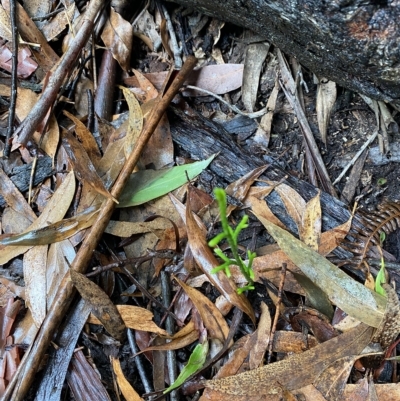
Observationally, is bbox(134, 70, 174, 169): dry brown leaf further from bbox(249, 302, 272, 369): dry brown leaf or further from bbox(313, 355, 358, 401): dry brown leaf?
bbox(313, 355, 358, 401): dry brown leaf

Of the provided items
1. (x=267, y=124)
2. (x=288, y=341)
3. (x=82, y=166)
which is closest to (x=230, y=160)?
(x=267, y=124)

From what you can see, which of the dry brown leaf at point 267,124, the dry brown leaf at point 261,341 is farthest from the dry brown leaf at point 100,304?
the dry brown leaf at point 267,124

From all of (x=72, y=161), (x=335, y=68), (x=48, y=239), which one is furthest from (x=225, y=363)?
(x=335, y=68)

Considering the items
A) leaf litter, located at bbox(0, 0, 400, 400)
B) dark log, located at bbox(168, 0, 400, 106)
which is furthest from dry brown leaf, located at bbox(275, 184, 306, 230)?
dark log, located at bbox(168, 0, 400, 106)

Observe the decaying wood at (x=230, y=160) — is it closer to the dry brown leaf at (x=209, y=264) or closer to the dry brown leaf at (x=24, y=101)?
the dry brown leaf at (x=209, y=264)

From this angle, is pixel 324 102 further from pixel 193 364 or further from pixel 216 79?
pixel 193 364
